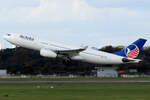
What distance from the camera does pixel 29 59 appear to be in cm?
12075

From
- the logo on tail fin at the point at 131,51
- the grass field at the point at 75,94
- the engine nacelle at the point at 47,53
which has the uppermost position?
the logo on tail fin at the point at 131,51

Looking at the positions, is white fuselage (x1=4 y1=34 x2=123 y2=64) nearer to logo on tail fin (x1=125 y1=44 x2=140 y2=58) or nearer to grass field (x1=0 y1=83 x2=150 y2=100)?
logo on tail fin (x1=125 y1=44 x2=140 y2=58)

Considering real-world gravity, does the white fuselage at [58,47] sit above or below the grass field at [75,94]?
above

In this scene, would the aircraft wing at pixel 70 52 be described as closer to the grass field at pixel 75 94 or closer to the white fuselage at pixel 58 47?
the white fuselage at pixel 58 47

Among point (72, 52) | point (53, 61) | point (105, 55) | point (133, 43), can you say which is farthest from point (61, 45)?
point (53, 61)

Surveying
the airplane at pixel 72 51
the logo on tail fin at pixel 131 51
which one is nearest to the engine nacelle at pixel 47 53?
the airplane at pixel 72 51

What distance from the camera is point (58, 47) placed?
225ft

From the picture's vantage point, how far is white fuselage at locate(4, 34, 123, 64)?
66.6 meters

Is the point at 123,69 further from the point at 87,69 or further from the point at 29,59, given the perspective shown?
the point at 29,59

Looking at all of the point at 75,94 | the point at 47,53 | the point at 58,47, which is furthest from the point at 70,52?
the point at 75,94

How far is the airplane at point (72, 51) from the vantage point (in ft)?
219

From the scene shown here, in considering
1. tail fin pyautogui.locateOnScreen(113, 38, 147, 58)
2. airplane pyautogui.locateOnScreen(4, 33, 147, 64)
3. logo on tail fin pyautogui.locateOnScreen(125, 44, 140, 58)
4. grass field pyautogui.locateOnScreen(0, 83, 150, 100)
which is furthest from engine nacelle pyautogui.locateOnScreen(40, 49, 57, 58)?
grass field pyautogui.locateOnScreen(0, 83, 150, 100)

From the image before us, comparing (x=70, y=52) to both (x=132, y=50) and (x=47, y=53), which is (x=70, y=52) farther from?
Result: (x=132, y=50)

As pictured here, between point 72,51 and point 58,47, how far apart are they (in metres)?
2.68
